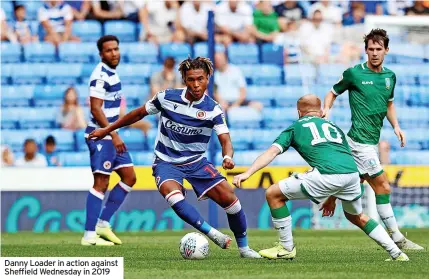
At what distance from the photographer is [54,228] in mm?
15320

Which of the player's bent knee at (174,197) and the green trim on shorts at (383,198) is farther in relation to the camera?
the green trim on shorts at (383,198)

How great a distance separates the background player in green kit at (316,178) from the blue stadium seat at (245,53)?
967 centimetres

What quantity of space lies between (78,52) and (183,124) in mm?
9187

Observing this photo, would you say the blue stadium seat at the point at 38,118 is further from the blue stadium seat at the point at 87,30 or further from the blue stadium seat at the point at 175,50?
the blue stadium seat at the point at 175,50

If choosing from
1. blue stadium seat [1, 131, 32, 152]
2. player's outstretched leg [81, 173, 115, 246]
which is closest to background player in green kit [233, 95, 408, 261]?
player's outstretched leg [81, 173, 115, 246]

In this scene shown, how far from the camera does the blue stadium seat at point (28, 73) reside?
17.6 meters

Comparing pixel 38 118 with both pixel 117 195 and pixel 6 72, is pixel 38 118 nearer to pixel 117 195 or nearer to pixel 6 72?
pixel 6 72

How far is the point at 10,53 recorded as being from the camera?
703 inches

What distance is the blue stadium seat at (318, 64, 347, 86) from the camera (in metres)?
17.1

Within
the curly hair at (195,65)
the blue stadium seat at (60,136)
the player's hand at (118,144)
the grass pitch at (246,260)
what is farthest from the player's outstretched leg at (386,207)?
the blue stadium seat at (60,136)

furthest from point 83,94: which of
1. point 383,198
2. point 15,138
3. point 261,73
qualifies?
point 383,198

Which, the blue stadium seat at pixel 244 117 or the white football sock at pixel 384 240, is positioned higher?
the white football sock at pixel 384 240

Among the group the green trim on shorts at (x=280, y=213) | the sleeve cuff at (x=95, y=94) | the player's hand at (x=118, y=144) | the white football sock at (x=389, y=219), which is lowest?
the white football sock at (x=389, y=219)

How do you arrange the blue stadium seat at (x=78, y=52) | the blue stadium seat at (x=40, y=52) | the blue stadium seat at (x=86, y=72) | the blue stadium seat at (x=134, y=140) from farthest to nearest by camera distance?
the blue stadium seat at (x=78, y=52)
the blue stadium seat at (x=40, y=52)
the blue stadium seat at (x=86, y=72)
the blue stadium seat at (x=134, y=140)
